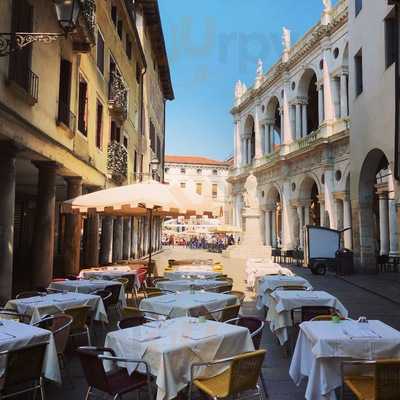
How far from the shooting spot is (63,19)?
250 inches

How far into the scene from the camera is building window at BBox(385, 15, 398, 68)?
1606cm

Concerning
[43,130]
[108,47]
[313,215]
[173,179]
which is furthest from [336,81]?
[173,179]

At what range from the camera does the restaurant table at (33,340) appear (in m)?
4.65

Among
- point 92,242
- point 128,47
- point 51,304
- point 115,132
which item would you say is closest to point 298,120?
point 128,47

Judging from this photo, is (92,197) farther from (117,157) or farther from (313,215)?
(313,215)

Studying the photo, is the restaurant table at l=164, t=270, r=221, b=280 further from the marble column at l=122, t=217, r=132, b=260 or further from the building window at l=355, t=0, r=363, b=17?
the building window at l=355, t=0, r=363, b=17

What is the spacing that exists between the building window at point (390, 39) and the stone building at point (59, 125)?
384 inches

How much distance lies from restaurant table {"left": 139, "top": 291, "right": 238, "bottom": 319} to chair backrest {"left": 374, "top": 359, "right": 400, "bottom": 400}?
3229mm

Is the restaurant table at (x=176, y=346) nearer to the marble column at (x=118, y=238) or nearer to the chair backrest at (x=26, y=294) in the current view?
the chair backrest at (x=26, y=294)

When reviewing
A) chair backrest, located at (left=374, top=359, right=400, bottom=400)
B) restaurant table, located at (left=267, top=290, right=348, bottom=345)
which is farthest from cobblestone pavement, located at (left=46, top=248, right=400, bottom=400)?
chair backrest, located at (left=374, top=359, right=400, bottom=400)

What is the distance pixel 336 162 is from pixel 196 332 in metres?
26.6

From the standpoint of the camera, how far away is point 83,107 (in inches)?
588

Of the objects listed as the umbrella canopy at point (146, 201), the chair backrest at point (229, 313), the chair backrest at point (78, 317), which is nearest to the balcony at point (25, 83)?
the umbrella canopy at point (146, 201)

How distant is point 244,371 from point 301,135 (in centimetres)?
3402
